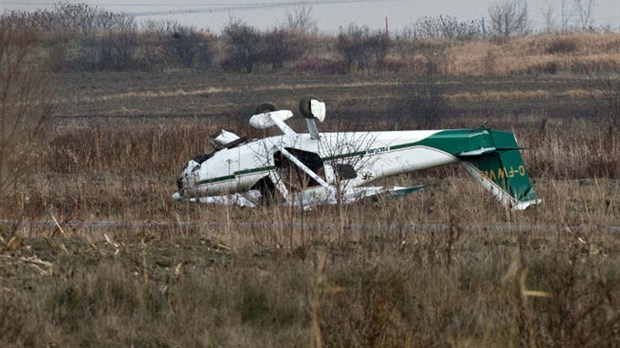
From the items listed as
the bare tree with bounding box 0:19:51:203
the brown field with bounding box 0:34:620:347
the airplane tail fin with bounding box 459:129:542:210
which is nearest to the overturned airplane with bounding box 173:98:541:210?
the airplane tail fin with bounding box 459:129:542:210

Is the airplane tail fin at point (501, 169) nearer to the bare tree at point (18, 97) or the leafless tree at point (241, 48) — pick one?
the bare tree at point (18, 97)

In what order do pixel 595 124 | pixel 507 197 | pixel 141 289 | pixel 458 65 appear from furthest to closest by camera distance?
1. pixel 458 65
2. pixel 595 124
3. pixel 507 197
4. pixel 141 289

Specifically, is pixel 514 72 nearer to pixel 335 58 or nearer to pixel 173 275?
pixel 335 58

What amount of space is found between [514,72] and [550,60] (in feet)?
11.9

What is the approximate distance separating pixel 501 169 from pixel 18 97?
874 centimetres

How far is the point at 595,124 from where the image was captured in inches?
1447

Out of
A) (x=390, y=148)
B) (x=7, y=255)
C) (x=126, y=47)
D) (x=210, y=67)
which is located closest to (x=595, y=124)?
(x=390, y=148)

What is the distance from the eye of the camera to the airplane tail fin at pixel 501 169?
19.1 meters

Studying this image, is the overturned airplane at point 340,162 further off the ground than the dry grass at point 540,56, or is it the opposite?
the overturned airplane at point 340,162

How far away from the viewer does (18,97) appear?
13062 mm

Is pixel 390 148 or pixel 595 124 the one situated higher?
pixel 390 148

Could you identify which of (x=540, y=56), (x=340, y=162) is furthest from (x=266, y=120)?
(x=540, y=56)

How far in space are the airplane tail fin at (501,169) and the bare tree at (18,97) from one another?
782 cm

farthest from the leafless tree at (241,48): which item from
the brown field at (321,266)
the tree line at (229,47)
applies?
the brown field at (321,266)
